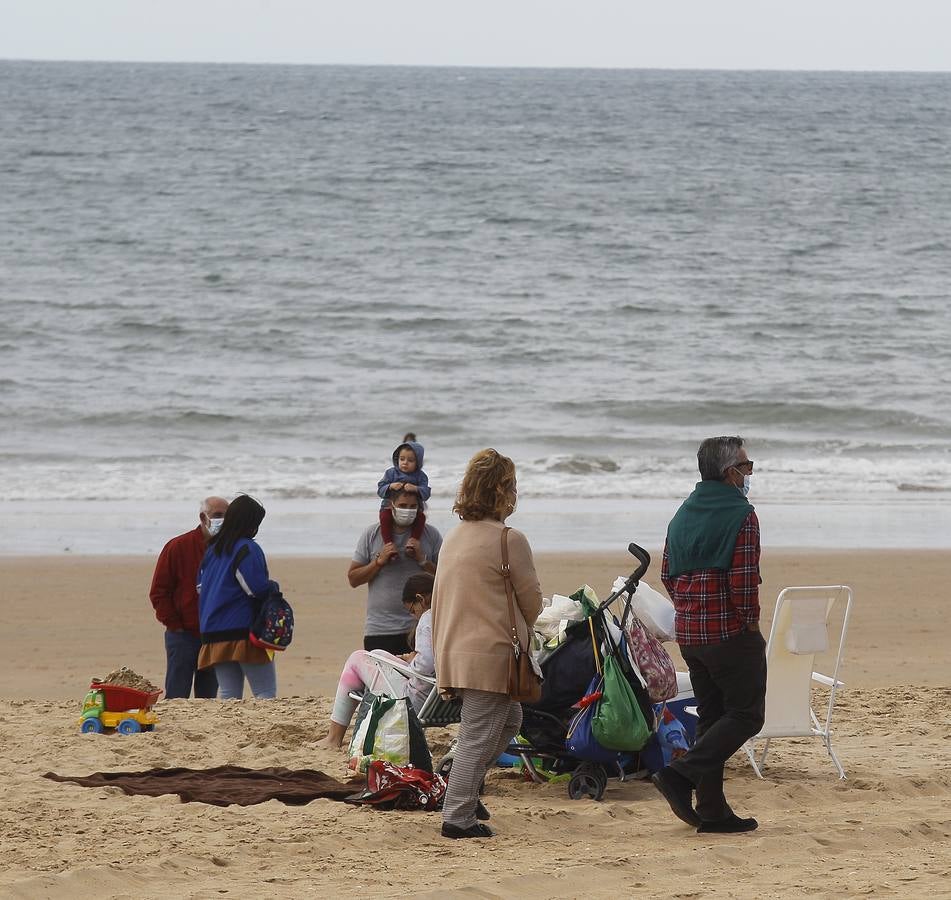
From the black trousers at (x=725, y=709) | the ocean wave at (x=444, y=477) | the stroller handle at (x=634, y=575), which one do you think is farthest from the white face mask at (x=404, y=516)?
the ocean wave at (x=444, y=477)

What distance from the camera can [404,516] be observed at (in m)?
6.87

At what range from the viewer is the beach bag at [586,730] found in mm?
5525

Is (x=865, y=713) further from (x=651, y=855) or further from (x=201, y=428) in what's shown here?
(x=201, y=428)

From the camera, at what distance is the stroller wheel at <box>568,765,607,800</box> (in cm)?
554

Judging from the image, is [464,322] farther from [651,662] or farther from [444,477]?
[651,662]

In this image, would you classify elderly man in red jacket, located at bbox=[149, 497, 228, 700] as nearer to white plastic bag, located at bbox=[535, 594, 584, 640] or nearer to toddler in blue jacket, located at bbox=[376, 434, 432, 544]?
toddler in blue jacket, located at bbox=[376, 434, 432, 544]

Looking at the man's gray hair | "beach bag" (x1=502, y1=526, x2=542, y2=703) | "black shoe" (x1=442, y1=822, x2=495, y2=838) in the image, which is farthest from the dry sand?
the man's gray hair

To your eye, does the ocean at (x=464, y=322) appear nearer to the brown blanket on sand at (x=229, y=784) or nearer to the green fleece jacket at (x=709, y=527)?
the brown blanket on sand at (x=229, y=784)

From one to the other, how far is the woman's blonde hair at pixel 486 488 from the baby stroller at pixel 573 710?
903mm

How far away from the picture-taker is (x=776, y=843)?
4.87 metres

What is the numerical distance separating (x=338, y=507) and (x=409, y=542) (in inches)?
350

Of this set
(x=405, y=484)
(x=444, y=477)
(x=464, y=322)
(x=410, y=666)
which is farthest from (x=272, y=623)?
(x=464, y=322)

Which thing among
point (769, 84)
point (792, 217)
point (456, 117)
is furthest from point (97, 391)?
point (769, 84)

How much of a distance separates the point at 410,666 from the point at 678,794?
1352 mm
